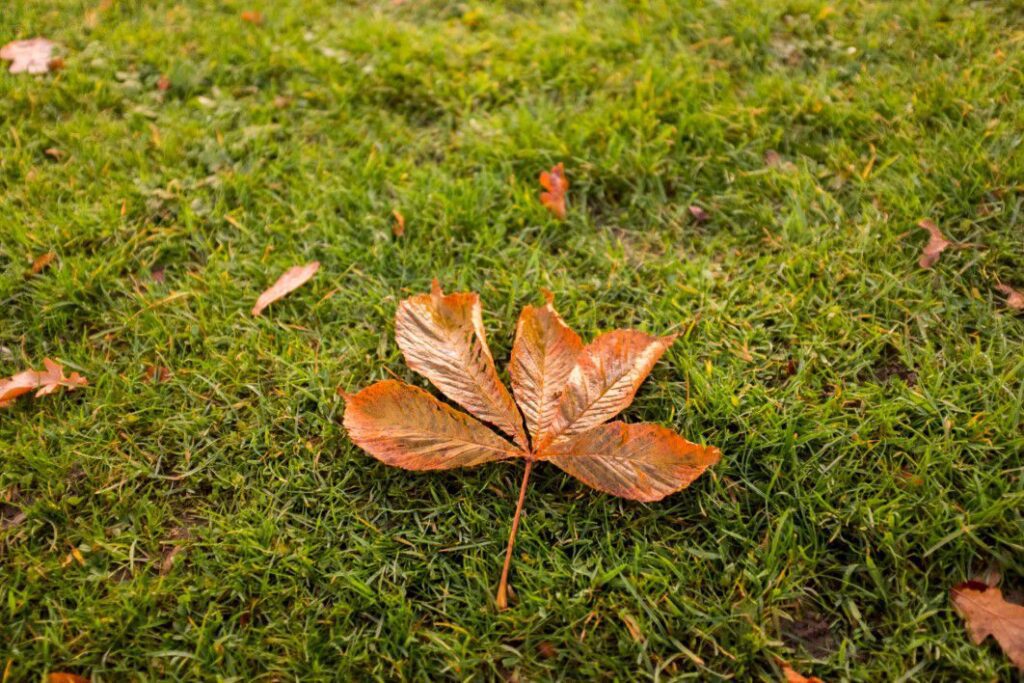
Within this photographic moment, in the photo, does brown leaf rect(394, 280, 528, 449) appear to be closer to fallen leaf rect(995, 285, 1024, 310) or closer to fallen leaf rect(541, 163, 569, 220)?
fallen leaf rect(541, 163, 569, 220)

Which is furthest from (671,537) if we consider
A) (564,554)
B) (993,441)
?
(993,441)

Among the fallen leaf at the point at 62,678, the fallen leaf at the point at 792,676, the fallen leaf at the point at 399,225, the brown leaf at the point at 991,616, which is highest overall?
the fallen leaf at the point at 399,225

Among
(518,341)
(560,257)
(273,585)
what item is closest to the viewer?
(273,585)

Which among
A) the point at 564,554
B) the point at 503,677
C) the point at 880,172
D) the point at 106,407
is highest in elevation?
the point at 880,172

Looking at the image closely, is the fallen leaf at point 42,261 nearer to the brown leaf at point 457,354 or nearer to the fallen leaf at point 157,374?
the fallen leaf at point 157,374

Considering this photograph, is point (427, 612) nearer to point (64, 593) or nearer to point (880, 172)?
point (64, 593)

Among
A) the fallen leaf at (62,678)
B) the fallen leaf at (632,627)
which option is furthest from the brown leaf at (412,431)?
the fallen leaf at (62,678)

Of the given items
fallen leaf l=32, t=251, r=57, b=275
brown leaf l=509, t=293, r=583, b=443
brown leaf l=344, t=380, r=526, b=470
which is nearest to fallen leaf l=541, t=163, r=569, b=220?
brown leaf l=509, t=293, r=583, b=443

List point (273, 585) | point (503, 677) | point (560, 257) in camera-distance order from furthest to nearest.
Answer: point (560, 257), point (273, 585), point (503, 677)
